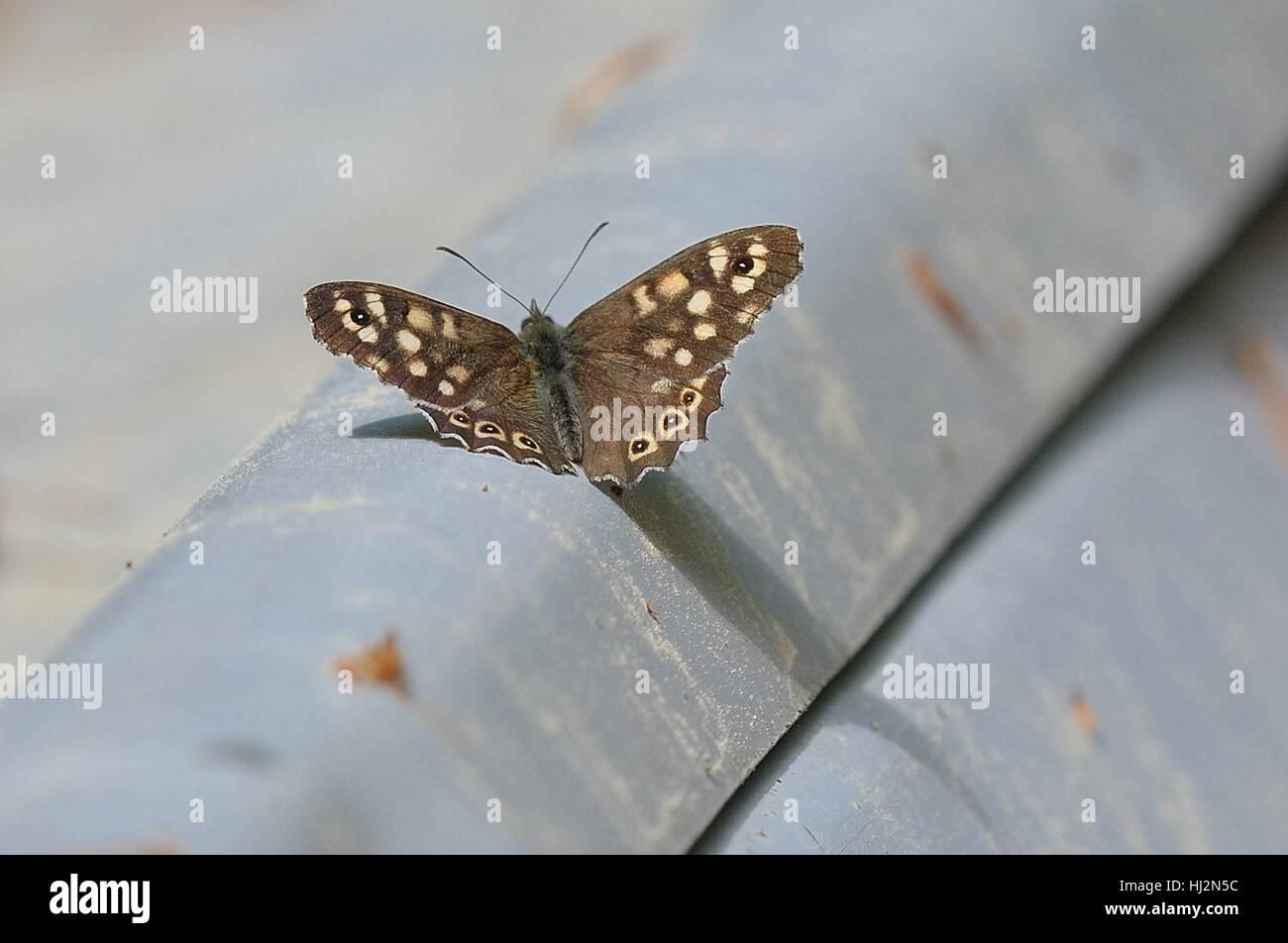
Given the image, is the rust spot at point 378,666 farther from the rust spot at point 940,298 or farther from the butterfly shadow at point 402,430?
the rust spot at point 940,298

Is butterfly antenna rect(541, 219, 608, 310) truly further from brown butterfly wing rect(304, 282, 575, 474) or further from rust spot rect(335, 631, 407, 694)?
rust spot rect(335, 631, 407, 694)

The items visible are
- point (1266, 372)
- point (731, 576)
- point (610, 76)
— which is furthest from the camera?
point (610, 76)

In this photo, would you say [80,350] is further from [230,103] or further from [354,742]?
[354,742]

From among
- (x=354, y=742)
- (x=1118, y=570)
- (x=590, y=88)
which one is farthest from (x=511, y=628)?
(x=590, y=88)

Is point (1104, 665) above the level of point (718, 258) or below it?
below

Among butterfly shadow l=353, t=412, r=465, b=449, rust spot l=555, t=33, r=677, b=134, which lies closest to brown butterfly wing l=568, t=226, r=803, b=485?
butterfly shadow l=353, t=412, r=465, b=449

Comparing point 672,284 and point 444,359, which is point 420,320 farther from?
point 672,284

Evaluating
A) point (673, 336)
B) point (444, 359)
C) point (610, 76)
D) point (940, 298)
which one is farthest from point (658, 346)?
point (610, 76)
